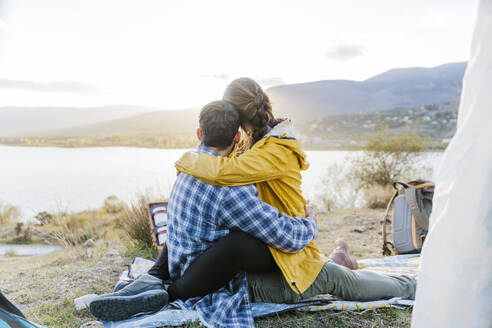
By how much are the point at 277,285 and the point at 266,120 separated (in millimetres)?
1083

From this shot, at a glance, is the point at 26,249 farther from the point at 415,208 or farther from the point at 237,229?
the point at 415,208

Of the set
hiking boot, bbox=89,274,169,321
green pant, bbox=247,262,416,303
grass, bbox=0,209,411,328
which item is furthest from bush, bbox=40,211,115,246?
green pant, bbox=247,262,416,303

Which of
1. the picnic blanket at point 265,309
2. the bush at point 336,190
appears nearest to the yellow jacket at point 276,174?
the picnic blanket at point 265,309

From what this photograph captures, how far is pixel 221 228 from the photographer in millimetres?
2133

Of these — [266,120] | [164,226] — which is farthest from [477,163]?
[164,226]

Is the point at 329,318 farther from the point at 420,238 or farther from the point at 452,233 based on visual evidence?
the point at 420,238

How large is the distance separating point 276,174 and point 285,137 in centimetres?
24

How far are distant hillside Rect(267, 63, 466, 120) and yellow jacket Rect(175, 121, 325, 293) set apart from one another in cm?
6338

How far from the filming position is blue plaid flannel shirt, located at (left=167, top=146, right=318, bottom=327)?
1.98 metres

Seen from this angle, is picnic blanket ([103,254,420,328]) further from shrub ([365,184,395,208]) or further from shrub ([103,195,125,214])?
shrub ([103,195,125,214])

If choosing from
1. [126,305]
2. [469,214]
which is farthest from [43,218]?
[469,214]

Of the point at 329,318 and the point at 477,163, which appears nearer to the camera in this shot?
the point at 477,163

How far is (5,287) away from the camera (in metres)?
3.25

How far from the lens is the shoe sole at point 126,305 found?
2.01 metres
